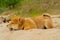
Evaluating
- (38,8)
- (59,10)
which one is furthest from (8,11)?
(59,10)

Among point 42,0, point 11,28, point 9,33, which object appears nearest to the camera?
point 9,33

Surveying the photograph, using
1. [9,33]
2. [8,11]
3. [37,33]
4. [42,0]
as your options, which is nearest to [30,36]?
[37,33]

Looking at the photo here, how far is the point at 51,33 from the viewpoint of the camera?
5.79 metres

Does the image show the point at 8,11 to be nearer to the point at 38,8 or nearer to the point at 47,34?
the point at 38,8

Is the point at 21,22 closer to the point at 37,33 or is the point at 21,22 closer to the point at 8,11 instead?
the point at 37,33

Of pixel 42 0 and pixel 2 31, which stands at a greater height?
pixel 42 0

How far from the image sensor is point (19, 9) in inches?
576

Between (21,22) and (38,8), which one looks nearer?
(21,22)

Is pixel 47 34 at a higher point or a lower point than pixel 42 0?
lower

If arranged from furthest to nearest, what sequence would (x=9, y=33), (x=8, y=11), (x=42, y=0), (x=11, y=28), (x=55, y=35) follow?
(x=42, y=0) → (x=8, y=11) → (x=11, y=28) → (x=9, y=33) → (x=55, y=35)

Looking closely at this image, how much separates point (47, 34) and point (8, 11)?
28.8 feet

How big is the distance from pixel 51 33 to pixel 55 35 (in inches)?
7.9

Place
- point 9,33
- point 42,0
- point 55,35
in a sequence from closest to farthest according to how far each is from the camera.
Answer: point 55,35 < point 9,33 < point 42,0

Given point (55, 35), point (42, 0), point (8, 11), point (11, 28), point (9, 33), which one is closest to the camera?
point (55, 35)
